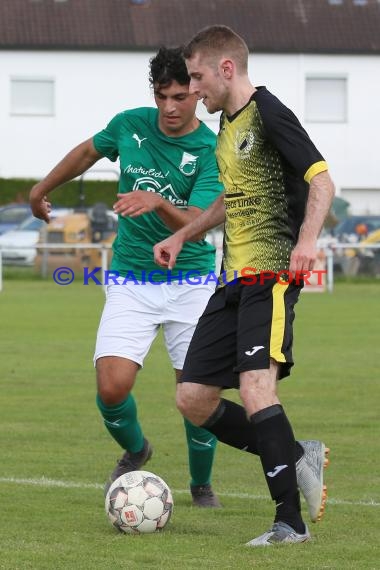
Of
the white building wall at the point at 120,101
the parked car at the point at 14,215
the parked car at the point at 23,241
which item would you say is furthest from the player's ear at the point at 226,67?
the white building wall at the point at 120,101

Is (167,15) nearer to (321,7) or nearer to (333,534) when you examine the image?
(321,7)

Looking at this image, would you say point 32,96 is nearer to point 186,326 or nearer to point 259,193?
point 186,326

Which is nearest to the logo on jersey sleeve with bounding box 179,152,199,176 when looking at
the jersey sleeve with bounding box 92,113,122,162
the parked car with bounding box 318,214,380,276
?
the jersey sleeve with bounding box 92,113,122,162

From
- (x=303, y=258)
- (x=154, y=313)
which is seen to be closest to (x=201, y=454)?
(x=154, y=313)

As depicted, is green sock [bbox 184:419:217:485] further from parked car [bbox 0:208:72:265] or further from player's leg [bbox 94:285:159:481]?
parked car [bbox 0:208:72:265]

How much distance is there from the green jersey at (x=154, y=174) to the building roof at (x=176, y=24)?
123 feet

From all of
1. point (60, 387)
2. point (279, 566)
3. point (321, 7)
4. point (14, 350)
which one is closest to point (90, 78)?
point (321, 7)

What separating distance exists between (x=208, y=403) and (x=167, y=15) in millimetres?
40168

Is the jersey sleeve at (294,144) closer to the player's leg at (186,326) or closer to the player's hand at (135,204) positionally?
the player's hand at (135,204)

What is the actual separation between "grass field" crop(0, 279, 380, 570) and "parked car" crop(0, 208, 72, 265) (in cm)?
1176

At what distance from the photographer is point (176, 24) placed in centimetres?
4497

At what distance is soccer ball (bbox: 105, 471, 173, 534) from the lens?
20.4ft

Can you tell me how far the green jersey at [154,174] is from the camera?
7.30m

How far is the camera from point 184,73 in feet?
23.1
